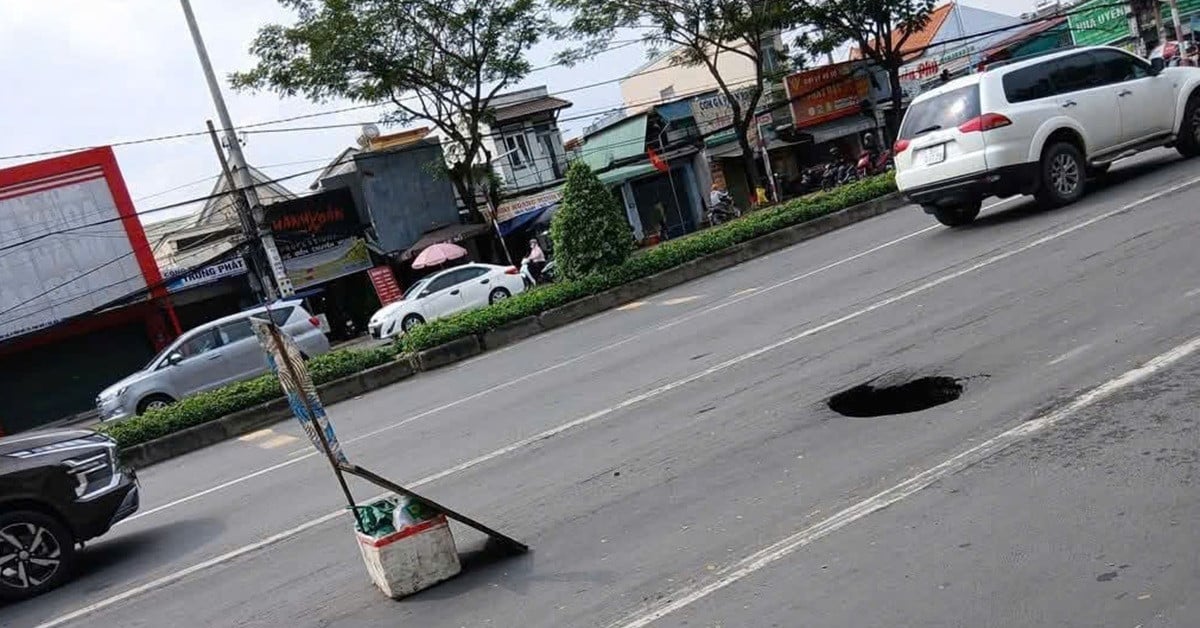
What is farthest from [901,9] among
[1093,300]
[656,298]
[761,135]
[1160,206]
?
[1093,300]

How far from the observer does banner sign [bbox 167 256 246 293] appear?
95.0 ft

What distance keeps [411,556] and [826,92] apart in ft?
123

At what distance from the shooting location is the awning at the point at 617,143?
37844 mm

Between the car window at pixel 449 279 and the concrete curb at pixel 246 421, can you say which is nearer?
the concrete curb at pixel 246 421

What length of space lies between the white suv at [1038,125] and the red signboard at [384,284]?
2172cm

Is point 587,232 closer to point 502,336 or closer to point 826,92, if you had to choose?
point 502,336

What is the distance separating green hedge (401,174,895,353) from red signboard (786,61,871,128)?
1952 centimetres

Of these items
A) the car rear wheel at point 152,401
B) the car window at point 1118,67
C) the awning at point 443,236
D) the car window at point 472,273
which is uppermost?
the awning at point 443,236

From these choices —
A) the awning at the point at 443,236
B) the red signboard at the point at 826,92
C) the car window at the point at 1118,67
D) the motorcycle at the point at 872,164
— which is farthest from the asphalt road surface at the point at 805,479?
the red signboard at the point at 826,92

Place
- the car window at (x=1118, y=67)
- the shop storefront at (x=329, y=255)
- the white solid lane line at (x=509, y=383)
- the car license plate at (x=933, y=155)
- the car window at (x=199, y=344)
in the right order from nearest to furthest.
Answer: the white solid lane line at (x=509, y=383), the car license plate at (x=933, y=155), the car window at (x=1118, y=67), the car window at (x=199, y=344), the shop storefront at (x=329, y=255)

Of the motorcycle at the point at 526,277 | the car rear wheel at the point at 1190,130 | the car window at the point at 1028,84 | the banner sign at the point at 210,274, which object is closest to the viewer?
the car window at the point at 1028,84

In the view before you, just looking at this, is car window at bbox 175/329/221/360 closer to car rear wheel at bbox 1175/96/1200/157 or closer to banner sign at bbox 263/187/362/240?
banner sign at bbox 263/187/362/240

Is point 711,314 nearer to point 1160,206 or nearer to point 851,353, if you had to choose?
point 851,353

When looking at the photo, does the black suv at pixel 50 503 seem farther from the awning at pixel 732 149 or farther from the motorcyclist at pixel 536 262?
the awning at pixel 732 149
